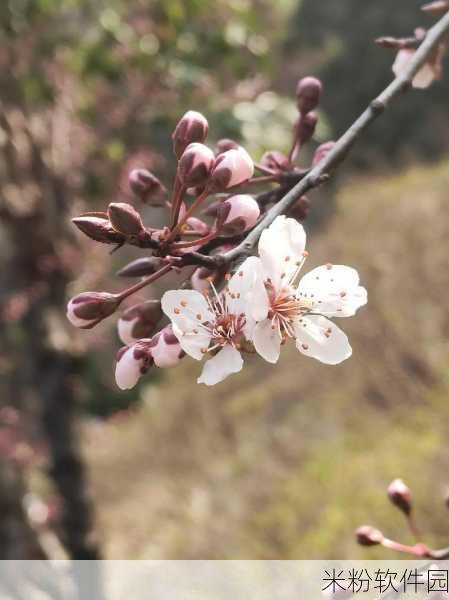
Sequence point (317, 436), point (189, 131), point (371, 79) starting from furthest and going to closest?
point (371, 79) → point (317, 436) → point (189, 131)

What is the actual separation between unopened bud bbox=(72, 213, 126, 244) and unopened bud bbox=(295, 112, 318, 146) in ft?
1.09

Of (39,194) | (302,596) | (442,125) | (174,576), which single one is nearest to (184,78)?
(39,194)

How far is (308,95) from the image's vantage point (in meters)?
0.88

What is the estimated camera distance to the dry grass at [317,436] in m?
4.23

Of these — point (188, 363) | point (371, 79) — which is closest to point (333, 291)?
point (188, 363)

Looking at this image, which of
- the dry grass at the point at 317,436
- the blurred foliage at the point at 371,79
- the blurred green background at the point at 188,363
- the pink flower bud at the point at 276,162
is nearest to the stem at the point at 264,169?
the pink flower bud at the point at 276,162

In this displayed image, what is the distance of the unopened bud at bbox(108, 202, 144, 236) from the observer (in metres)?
0.61

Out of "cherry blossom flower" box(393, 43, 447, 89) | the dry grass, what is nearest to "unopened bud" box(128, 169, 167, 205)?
"cherry blossom flower" box(393, 43, 447, 89)

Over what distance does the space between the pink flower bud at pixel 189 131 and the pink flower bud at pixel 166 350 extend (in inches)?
7.4

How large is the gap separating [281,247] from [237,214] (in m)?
0.05

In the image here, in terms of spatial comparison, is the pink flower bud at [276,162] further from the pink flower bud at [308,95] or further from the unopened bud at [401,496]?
the unopened bud at [401,496]

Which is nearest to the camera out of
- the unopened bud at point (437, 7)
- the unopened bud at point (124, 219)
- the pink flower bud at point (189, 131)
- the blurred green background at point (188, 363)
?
the unopened bud at point (124, 219)

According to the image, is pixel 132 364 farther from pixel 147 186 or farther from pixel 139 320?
pixel 147 186

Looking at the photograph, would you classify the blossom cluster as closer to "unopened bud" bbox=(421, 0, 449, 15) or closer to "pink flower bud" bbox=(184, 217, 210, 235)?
"pink flower bud" bbox=(184, 217, 210, 235)
